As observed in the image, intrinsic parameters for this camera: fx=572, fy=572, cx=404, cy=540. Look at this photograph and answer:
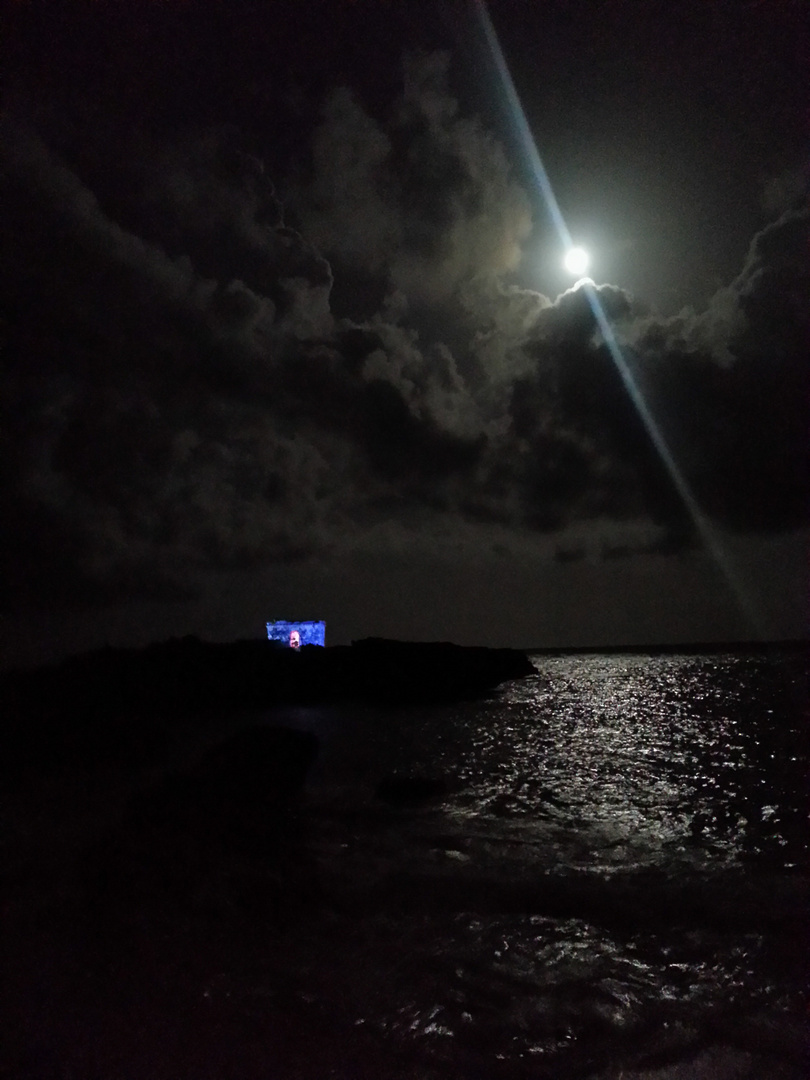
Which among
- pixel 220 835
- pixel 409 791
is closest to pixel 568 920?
pixel 220 835

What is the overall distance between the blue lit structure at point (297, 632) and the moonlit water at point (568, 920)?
74054 millimetres

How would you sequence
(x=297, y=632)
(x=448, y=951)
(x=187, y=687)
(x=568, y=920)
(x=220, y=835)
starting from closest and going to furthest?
(x=448, y=951)
(x=568, y=920)
(x=220, y=835)
(x=187, y=687)
(x=297, y=632)

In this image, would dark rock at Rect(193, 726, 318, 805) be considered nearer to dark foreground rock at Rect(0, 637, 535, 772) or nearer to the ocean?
the ocean

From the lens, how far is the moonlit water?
21.3ft

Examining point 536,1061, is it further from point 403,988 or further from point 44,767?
point 44,767

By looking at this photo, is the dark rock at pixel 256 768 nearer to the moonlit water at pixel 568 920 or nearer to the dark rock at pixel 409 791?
the moonlit water at pixel 568 920

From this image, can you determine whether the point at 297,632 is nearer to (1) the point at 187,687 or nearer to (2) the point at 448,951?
(1) the point at 187,687

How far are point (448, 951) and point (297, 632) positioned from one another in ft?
298

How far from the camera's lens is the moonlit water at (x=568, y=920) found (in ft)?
21.3

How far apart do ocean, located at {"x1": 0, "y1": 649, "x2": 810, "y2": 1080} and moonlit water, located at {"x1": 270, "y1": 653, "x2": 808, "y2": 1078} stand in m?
0.04

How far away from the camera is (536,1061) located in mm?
6219

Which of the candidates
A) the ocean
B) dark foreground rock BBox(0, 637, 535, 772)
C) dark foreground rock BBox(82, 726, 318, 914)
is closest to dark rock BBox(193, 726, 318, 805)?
dark foreground rock BBox(82, 726, 318, 914)

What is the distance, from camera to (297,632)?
96.9 metres

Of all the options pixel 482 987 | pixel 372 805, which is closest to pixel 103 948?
pixel 482 987
